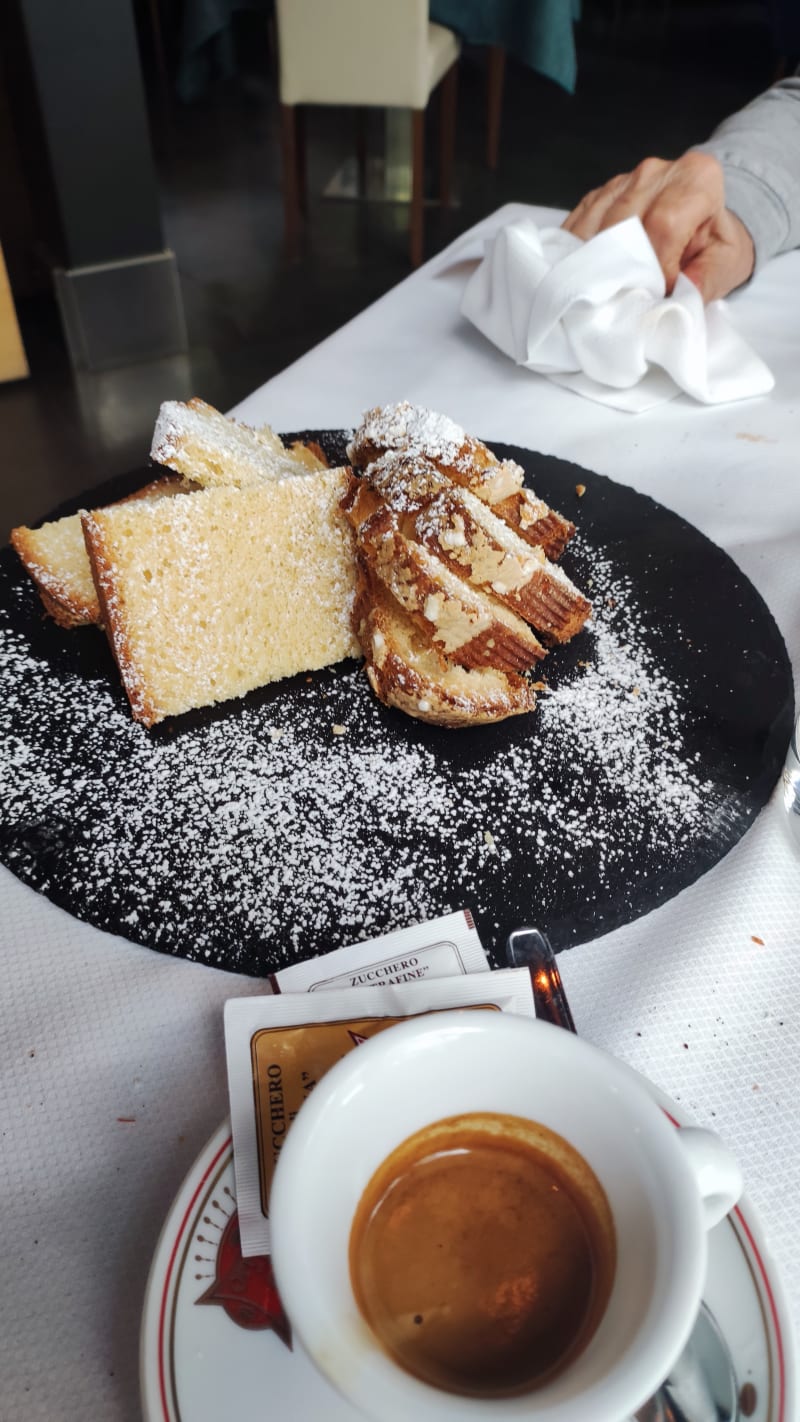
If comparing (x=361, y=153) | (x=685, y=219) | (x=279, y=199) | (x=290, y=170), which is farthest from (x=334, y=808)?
(x=361, y=153)

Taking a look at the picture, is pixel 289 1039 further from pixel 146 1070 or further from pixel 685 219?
pixel 685 219

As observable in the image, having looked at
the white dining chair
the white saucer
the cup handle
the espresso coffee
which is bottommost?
the white dining chair

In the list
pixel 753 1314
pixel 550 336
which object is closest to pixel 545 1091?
pixel 753 1314

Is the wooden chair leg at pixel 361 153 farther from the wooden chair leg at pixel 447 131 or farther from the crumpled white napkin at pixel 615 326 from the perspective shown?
the crumpled white napkin at pixel 615 326

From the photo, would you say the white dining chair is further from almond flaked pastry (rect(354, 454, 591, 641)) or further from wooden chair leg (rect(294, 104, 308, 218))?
almond flaked pastry (rect(354, 454, 591, 641))

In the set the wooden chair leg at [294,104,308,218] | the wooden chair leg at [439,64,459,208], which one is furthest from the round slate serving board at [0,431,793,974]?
the wooden chair leg at [439,64,459,208]

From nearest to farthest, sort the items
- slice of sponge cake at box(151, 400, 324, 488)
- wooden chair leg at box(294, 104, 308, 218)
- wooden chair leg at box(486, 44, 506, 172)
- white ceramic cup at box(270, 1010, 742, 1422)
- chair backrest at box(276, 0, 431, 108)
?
white ceramic cup at box(270, 1010, 742, 1422), slice of sponge cake at box(151, 400, 324, 488), chair backrest at box(276, 0, 431, 108), wooden chair leg at box(294, 104, 308, 218), wooden chair leg at box(486, 44, 506, 172)
